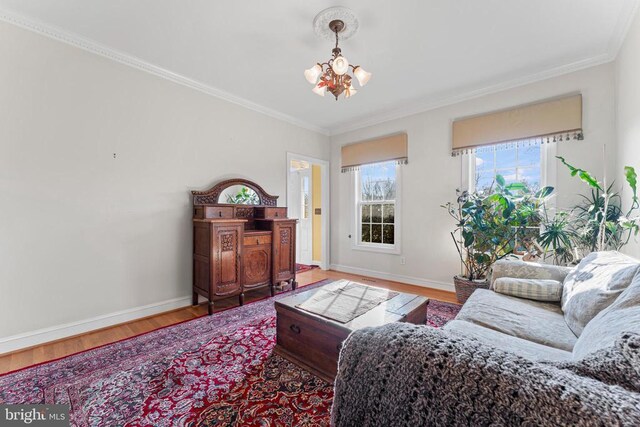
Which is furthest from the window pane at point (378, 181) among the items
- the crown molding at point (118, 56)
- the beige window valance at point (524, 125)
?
the crown molding at point (118, 56)

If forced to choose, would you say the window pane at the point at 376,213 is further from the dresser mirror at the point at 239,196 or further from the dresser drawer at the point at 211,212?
the dresser drawer at the point at 211,212

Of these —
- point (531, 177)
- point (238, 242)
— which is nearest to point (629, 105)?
point (531, 177)

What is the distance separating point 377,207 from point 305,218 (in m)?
1.72

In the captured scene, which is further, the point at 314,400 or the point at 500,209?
the point at 500,209

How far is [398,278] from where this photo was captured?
4223mm

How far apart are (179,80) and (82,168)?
1.40 metres

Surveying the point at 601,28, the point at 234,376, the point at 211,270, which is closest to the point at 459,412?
the point at 234,376

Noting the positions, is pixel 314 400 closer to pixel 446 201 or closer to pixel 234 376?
pixel 234 376

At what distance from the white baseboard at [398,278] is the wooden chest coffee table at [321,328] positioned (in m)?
1.91

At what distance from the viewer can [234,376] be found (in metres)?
1.83

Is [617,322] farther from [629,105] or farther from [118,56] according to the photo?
[118,56]

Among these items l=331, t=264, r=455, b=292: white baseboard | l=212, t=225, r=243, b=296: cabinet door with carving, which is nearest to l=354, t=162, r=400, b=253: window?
l=331, t=264, r=455, b=292: white baseboard

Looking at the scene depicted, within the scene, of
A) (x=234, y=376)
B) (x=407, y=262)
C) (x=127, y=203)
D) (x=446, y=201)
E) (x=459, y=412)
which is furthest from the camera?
(x=407, y=262)

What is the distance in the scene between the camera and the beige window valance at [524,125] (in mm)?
2867
